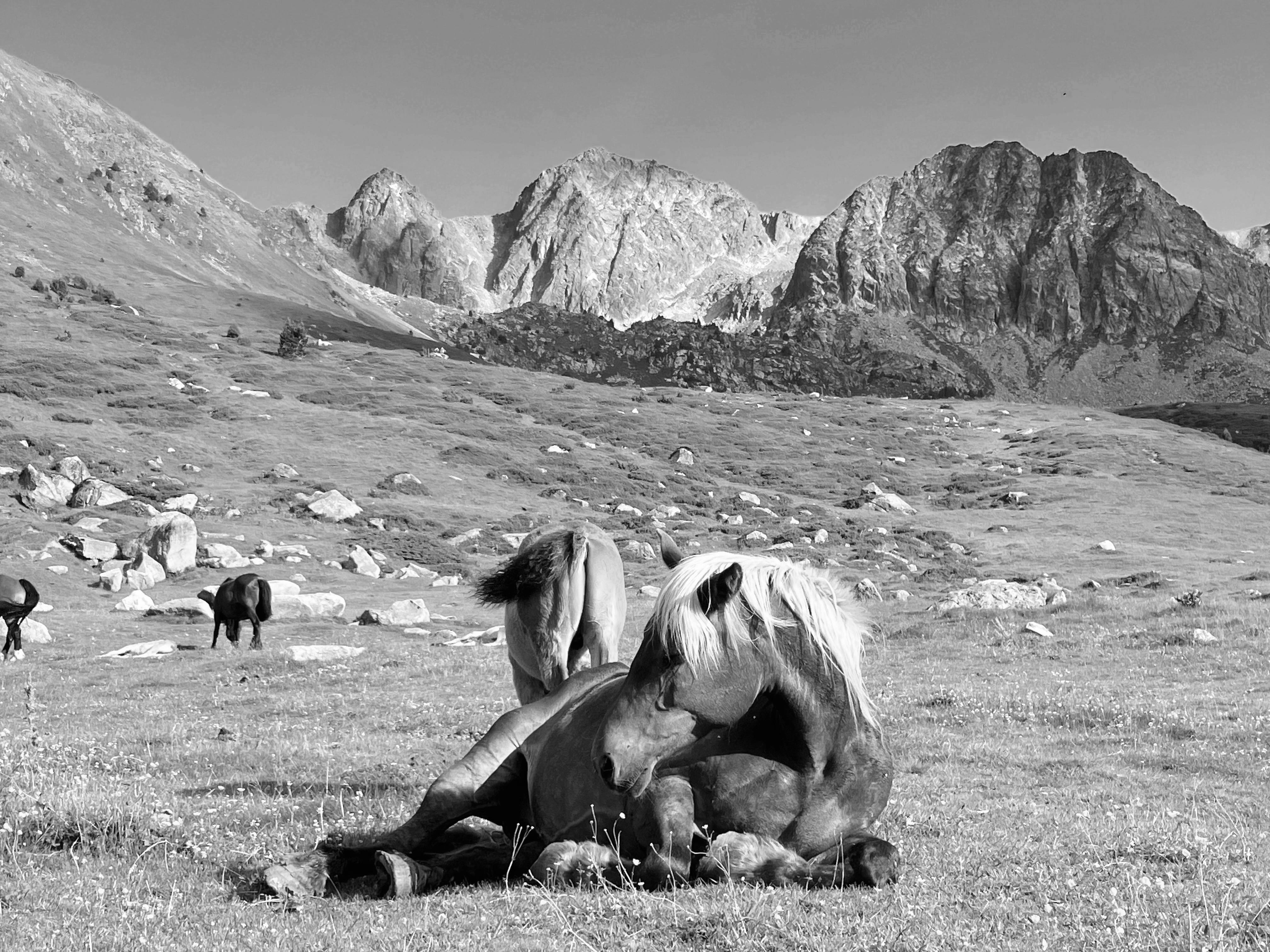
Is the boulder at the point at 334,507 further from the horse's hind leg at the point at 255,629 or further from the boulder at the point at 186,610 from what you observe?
the horse's hind leg at the point at 255,629

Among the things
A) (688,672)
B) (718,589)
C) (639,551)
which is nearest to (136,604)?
(639,551)

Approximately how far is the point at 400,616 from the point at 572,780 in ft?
91.0

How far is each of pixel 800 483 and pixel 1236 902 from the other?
76.3 metres

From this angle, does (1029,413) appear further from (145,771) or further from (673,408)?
(145,771)

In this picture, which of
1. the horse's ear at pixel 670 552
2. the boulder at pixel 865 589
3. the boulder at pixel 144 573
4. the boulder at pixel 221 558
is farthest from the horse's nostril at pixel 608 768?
the boulder at pixel 221 558

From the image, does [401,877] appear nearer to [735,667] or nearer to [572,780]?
[572,780]

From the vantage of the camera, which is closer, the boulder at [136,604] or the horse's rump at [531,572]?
the horse's rump at [531,572]

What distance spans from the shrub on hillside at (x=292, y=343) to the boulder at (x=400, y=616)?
291 ft

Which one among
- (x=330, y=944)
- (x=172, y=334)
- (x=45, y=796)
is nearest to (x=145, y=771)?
(x=45, y=796)

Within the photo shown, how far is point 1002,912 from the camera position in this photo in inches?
212

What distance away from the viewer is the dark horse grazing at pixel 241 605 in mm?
28219

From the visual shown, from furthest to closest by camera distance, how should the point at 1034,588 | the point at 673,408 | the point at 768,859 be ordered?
the point at 673,408 < the point at 1034,588 < the point at 768,859

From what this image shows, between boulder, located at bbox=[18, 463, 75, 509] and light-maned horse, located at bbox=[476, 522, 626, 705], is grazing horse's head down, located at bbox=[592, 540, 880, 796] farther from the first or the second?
boulder, located at bbox=[18, 463, 75, 509]

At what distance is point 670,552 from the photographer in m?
6.72
